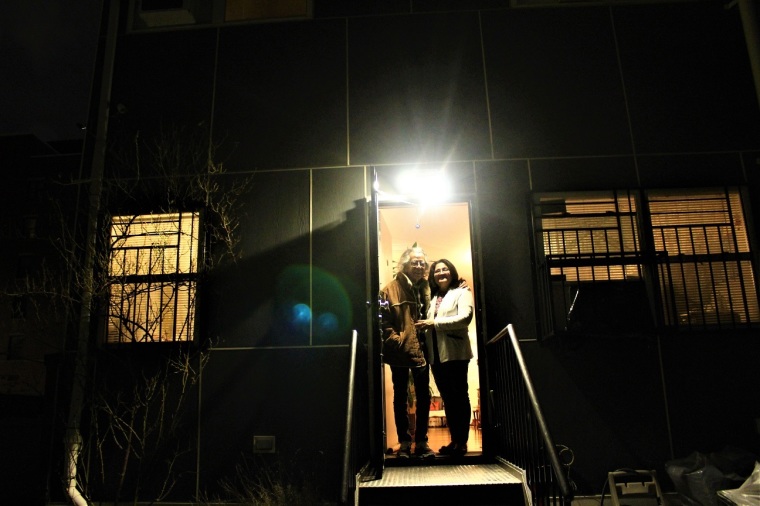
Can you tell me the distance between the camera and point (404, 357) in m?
4.61

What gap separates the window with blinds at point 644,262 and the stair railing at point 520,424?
25.8 inches

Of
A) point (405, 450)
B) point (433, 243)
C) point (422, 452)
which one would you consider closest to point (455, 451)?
point (422, 452)

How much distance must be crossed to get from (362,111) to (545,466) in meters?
3.53

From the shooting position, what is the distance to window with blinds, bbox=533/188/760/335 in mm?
4816

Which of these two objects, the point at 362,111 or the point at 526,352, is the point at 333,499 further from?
the point at 362,111

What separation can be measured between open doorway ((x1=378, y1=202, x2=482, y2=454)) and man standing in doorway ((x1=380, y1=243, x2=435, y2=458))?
50.8 inches

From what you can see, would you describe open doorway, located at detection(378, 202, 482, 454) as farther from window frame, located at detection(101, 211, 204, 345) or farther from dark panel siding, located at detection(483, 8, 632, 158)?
window frame, located at detection(101, 211, 204, 345)

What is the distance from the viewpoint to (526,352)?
16.2 ft

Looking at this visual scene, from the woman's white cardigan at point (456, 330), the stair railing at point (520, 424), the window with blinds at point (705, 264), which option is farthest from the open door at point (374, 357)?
the window with blinds at point (705, 264)

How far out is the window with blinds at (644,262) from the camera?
4816mm

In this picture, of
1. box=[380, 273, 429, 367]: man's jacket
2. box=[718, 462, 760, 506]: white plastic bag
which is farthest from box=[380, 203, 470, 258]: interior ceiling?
box=[718, 462, 760, 506]: white plastic bag

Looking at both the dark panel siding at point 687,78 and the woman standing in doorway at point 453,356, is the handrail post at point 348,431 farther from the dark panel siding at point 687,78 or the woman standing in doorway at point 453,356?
the dark panel siding at point 687,78

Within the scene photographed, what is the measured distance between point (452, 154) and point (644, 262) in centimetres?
188

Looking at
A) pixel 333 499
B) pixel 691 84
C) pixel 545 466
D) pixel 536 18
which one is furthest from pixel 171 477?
pixel 691 84
